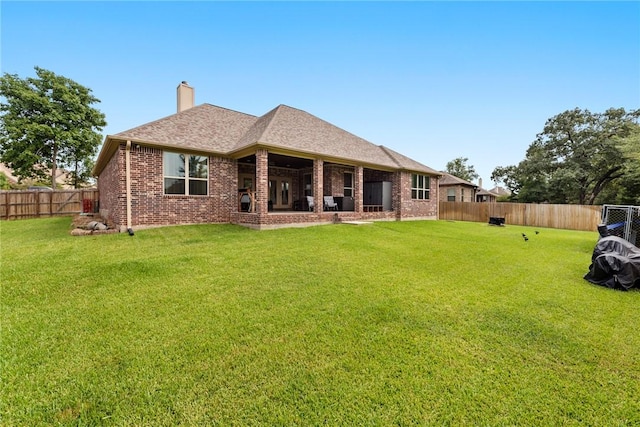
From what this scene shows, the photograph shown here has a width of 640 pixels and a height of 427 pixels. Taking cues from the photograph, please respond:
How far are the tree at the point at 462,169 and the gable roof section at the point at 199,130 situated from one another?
4054 centimetres

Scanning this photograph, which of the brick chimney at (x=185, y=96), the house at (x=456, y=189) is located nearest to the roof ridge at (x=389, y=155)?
the brick chimney at (x=185, y=96)

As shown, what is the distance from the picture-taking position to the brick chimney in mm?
13656

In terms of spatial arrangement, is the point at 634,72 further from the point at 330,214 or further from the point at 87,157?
the point at 87,157

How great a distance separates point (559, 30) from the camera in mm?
9664

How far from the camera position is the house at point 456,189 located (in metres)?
28.1

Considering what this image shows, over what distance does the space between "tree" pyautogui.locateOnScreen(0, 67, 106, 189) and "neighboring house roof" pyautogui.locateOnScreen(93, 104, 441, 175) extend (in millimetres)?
9375

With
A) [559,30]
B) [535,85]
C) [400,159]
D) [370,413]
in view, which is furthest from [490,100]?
[370,413]

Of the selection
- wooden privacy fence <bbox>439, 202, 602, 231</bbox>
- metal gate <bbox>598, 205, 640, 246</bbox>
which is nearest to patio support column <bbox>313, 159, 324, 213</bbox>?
metal gate <bbox>598, 205, 640, 246</bbox>

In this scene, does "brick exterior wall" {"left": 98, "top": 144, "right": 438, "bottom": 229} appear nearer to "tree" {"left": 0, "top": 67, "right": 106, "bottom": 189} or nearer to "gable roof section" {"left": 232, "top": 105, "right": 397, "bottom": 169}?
"gable roof section" {"left": 232, "top": 105, "right": 397, "bottom": 169}

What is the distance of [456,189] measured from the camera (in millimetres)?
28281

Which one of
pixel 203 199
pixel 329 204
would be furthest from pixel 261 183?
pixel 329 204

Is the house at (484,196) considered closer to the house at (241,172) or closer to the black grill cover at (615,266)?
the house at (241,172)

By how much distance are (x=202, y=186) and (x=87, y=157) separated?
68.9ft

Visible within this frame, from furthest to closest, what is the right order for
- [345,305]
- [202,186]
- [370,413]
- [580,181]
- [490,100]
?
1. [580,181]
2. [490,100]
3. [202,186]
4. [345,305]
5. [370,413]
